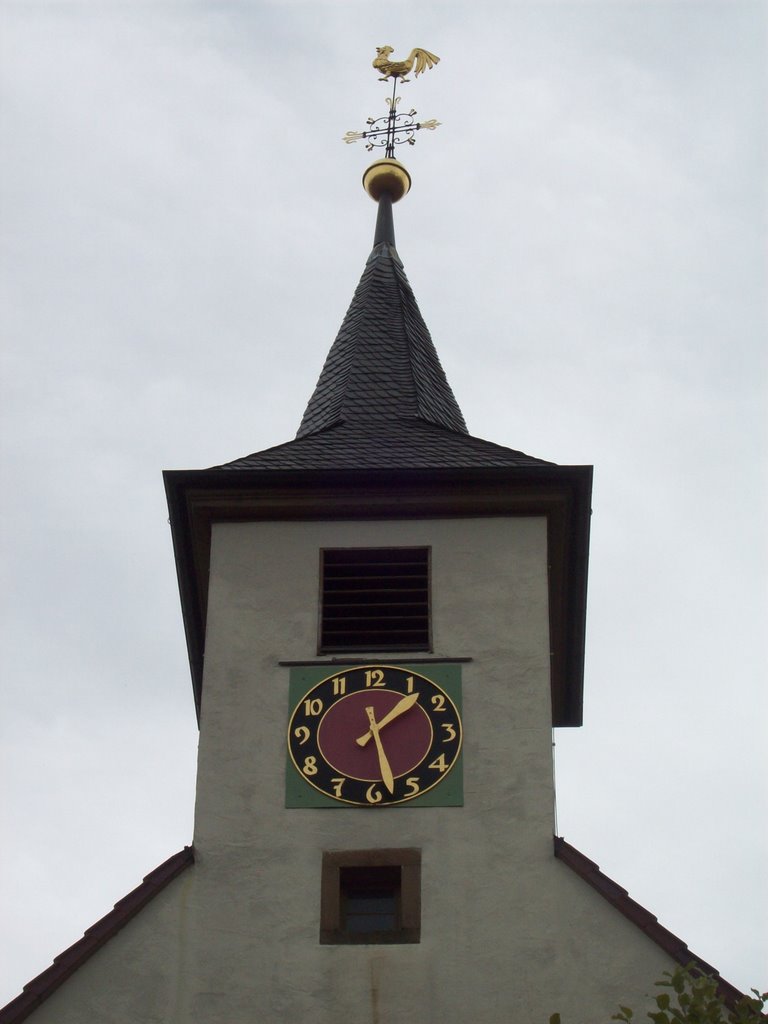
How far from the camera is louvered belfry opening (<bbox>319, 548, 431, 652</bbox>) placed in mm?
18422

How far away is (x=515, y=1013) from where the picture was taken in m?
15.6

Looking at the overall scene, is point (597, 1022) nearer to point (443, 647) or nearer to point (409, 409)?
point (443, 647)

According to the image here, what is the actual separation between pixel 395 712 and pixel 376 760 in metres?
0.44

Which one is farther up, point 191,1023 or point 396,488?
point 396,488

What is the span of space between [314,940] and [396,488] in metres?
4.57

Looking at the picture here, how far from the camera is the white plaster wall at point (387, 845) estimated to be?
619 inches

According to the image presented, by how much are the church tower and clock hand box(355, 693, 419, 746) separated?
0.02 metres

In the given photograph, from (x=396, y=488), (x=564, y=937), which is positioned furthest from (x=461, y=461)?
(x=564, y=937)

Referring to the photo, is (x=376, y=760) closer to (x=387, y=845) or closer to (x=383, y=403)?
(x=387, y=845)

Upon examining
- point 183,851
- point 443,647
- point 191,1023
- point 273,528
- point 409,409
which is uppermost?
point 409,409

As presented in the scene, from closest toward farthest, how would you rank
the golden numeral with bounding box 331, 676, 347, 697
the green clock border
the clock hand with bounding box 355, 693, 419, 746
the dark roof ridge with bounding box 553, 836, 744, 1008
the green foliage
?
the green foliage, the dark roof ridge with bounding box 553, 836, 744, 1008, the green clock border, the clock hand with bounding box 355, 693, 419, 746, the golden numeral with bounding box 331, 676, 347, 697

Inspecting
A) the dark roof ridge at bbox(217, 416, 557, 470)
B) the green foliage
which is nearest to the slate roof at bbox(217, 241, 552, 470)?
the dark roof ridge at bbox(217, 416, 557, 470)

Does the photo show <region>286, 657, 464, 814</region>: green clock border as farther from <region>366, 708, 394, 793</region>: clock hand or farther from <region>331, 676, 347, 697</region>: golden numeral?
<region>366, 708, 394, 793</region>: clock hand

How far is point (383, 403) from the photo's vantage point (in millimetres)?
21672
